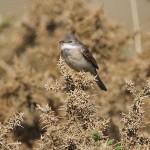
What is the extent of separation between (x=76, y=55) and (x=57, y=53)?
0.79 ft

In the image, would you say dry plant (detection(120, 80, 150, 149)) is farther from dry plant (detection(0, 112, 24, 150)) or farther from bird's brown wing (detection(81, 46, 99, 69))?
bird's brown wing (detection(81, 46, 99, 69))

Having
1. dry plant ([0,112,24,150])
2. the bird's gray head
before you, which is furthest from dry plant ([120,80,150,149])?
the bird's gray head

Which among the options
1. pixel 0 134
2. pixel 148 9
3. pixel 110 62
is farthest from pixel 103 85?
pixel 0 134

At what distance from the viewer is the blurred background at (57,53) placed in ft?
17.1

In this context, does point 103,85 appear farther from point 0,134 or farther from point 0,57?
point 0,134

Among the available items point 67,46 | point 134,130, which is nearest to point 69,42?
point 67,46

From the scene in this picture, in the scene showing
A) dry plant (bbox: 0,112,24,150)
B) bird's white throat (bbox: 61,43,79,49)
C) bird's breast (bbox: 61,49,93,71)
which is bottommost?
dry plant (bbox: 0,112,24,150)

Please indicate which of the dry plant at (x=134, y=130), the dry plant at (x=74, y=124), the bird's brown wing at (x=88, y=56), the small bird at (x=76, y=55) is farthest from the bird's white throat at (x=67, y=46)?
the dry plant at (x=134, y=130)

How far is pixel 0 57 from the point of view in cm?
632

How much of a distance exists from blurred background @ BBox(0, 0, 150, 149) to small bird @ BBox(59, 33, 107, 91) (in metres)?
0.13

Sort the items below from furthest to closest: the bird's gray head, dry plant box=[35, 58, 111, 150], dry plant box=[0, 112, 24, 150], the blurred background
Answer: the bird's gray head
the blurred background
dry plant box=[0, 112, 24, 150]
dry plant box=[35, 58, 111, 150]

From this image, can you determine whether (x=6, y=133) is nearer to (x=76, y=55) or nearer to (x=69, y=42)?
Answer: (x=69, y=42)

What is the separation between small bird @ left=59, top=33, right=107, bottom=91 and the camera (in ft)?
18.2

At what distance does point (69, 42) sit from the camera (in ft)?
17.9
